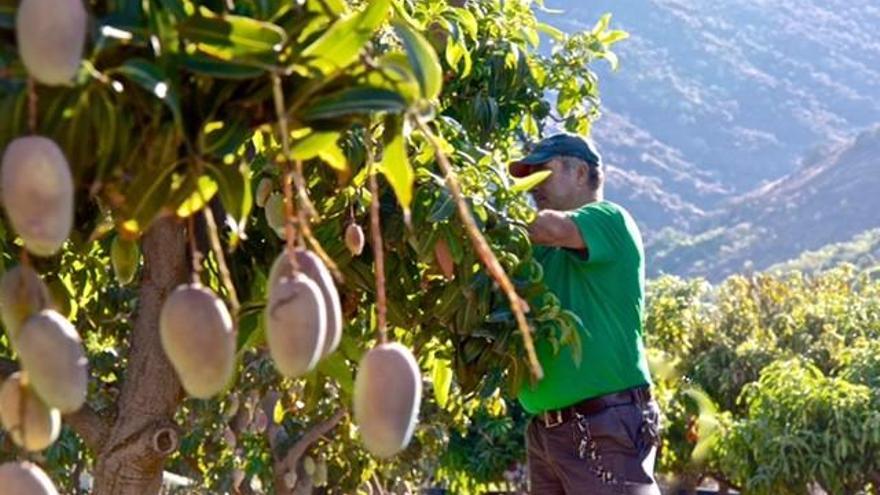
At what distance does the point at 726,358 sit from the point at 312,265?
715 inches

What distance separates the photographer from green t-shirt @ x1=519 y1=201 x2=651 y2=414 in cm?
356

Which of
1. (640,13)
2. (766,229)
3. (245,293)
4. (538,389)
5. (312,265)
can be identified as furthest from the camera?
(640,13)

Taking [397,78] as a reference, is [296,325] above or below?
below

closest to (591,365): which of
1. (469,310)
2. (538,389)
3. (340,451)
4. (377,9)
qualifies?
(538,389)

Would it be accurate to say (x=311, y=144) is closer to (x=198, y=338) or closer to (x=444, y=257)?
(x=198, y=338)

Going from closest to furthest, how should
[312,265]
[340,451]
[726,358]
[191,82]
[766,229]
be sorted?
1. [312,265]
2. [191,82]
3. [340,451]
4. [726,358]
5. [766,229]

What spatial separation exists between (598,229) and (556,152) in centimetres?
30

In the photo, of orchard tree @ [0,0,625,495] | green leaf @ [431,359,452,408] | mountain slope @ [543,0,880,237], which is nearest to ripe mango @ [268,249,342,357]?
orchard tree @ [0,0,625,495]

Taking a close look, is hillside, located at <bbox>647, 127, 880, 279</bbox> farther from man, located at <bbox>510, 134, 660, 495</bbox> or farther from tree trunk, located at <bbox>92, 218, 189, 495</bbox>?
tree trunk, located at <bbox>92, 218, 189, 495</bbox>

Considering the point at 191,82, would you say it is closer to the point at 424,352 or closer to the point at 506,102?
the point at 424,352

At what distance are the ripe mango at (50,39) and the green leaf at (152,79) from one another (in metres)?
0.15

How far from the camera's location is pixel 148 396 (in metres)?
2.45

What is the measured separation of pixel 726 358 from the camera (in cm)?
1905

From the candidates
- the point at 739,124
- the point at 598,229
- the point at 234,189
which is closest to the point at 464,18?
the point at 598,229
